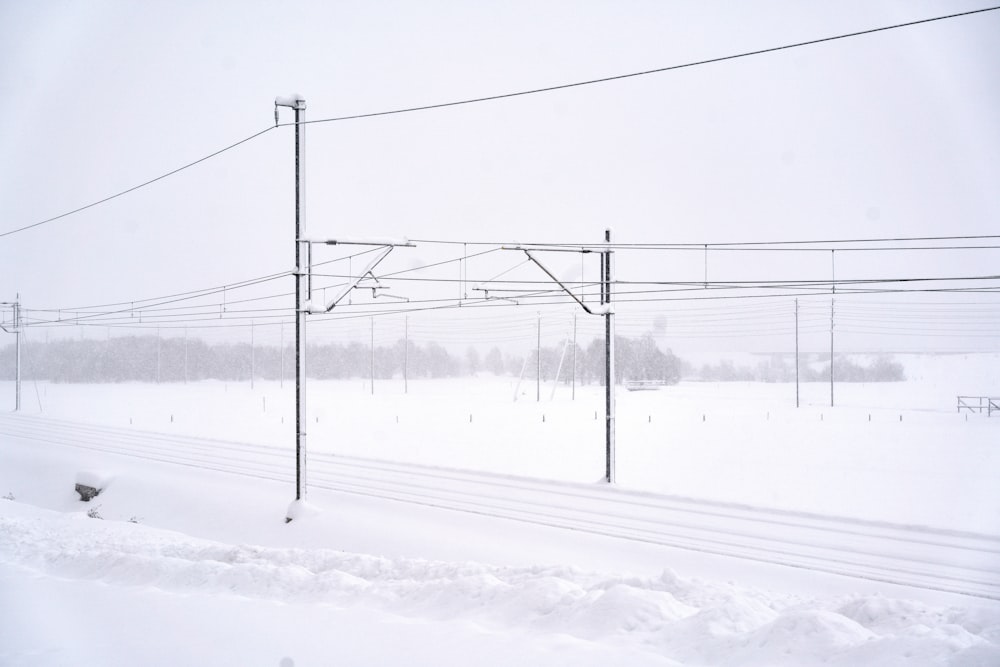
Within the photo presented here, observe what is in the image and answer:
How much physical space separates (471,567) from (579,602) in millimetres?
2712

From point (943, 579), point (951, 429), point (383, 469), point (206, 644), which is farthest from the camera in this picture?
point (951, 429)

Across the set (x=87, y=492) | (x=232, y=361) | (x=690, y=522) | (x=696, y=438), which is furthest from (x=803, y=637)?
(x=232, y=361)

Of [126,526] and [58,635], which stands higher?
[58,635]

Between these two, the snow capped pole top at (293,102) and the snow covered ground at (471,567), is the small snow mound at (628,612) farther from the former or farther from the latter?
the snow capped pole top at (293,102)

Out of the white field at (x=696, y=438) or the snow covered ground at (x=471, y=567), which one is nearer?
the snow covered ground at (x=471, y=567)

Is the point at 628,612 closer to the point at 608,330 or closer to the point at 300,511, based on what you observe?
the point at 300,511

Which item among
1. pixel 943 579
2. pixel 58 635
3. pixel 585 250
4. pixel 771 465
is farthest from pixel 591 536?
pixel 771 465

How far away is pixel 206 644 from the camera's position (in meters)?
7.74

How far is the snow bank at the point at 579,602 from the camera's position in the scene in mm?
7113

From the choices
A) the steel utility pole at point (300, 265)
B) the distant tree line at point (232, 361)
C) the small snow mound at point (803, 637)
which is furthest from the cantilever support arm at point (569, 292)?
the distant tree line at point (232, 361)

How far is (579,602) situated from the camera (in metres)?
8.80

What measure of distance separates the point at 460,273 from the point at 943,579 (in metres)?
14.4

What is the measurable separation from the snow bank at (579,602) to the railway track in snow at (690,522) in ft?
8.32

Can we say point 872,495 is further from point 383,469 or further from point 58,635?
point 58,635
